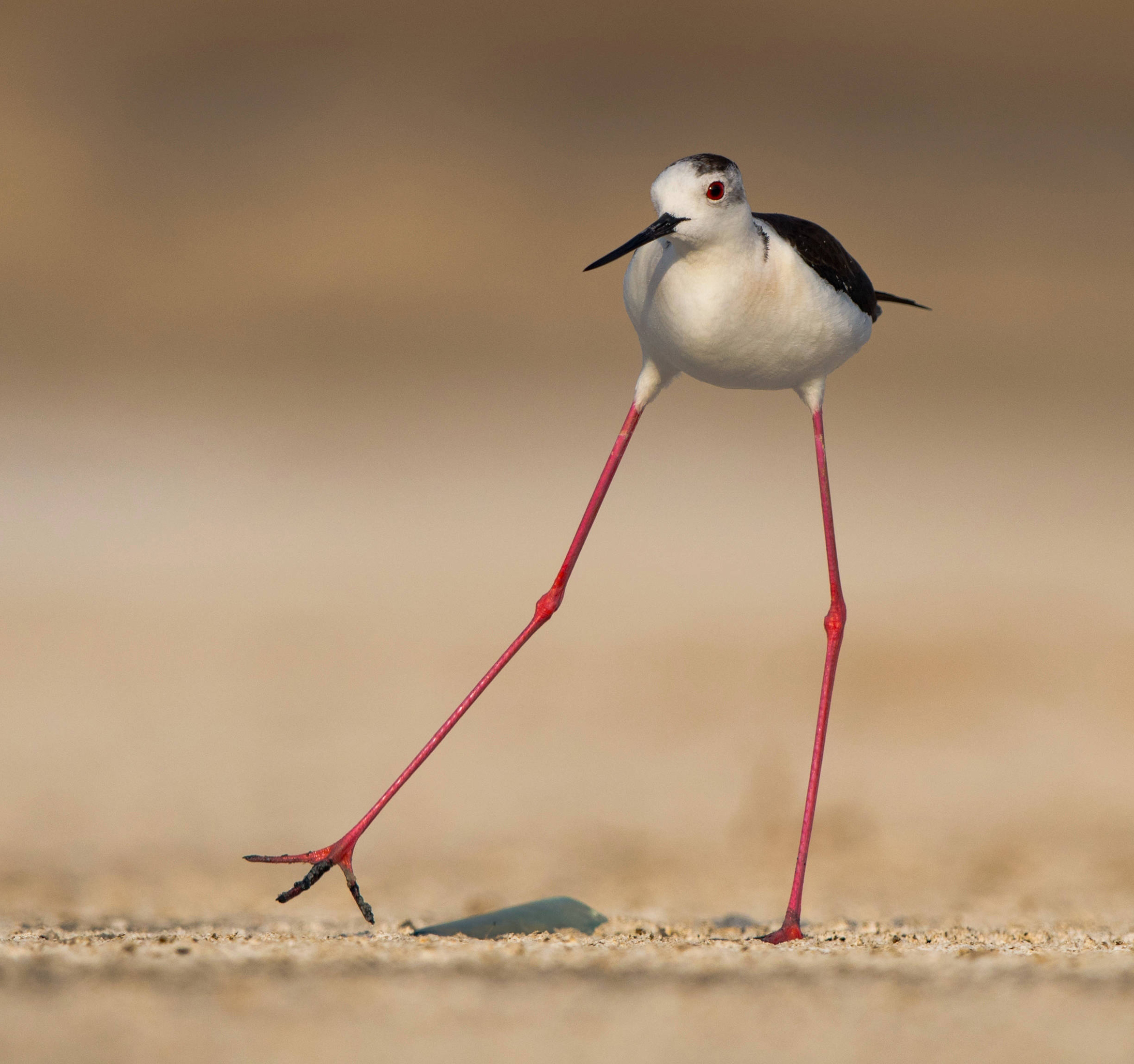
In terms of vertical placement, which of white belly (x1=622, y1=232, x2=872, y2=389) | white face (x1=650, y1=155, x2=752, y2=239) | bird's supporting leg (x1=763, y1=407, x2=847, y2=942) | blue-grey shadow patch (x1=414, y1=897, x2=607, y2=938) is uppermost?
Answer: white face (x1=650, y1=155, x2=752, y2=239)

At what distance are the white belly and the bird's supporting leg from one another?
27cm

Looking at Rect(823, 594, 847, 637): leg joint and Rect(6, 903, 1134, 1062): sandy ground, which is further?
Rect(823, 594, 847, 637): leg joint

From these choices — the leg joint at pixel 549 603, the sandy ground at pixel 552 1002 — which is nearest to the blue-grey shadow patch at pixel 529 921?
the sandy ground at pixel 552 1002

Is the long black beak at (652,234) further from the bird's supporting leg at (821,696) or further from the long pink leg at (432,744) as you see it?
the bird's supporting leg at (821,696)

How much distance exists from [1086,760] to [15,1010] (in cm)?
746

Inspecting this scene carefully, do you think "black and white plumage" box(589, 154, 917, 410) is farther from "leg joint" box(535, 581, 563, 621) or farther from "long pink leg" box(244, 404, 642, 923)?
"leg joint" box(535, 581, 563, 621)

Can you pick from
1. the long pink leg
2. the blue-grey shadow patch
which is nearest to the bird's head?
the long pink leg

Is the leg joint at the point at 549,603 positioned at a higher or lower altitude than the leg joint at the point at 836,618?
higher

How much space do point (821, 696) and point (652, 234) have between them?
1.76 m

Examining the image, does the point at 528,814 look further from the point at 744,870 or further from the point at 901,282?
the point at 901,282

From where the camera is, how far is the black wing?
487cm

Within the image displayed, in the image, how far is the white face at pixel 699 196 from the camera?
14.3 ft

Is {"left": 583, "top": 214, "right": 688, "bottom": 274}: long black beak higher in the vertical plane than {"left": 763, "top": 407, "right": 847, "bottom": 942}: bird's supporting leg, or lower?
higher

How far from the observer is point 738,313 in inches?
179
